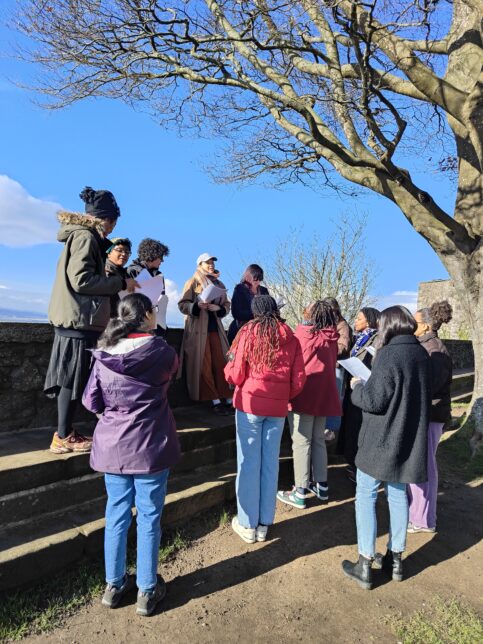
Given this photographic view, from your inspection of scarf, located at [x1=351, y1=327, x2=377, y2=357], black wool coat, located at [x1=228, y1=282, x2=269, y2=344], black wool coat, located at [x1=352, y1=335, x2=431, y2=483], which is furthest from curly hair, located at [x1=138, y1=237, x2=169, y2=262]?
black wool coat, located at [x1=352, y1=335, x2=431, y2=483]

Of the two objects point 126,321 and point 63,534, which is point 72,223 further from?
point 63,534

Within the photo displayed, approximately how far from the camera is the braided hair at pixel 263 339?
3510mm

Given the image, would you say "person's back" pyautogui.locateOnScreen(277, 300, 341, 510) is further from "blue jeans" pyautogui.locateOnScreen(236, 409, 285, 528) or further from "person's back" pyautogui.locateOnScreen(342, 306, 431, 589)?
"person's back" pyautogui.locateOnScreen(342, 306, 431, 589)

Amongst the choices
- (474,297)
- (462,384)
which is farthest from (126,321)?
(462,384)

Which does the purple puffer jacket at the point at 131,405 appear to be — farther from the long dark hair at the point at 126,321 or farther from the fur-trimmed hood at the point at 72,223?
the fur-trimmed hood at the point at 72,223

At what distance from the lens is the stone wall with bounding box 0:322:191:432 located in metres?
3.88

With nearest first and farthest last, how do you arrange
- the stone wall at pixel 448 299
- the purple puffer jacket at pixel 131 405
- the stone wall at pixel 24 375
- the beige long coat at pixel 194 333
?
1. the purple puffer jacket at pixel 131 405
2. the stone wall at pixel 24 375
3. the beige long coat at pixel 194 333
4. the stone wall at pixel 448 299

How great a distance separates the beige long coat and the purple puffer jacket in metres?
2.31

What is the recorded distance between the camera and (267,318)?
11.7ft

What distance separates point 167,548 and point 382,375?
6.95 feet

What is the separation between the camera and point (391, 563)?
131 inches

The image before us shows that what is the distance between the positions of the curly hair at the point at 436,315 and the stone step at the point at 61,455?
226 cm

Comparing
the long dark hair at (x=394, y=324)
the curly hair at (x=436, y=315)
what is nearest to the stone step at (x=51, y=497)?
the long dark hair at (x=394, y=324)

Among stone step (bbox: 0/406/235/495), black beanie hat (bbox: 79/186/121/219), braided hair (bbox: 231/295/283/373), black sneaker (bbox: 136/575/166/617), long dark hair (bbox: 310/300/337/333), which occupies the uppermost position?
black beanie hat (bbox: 79/186/121/219)
